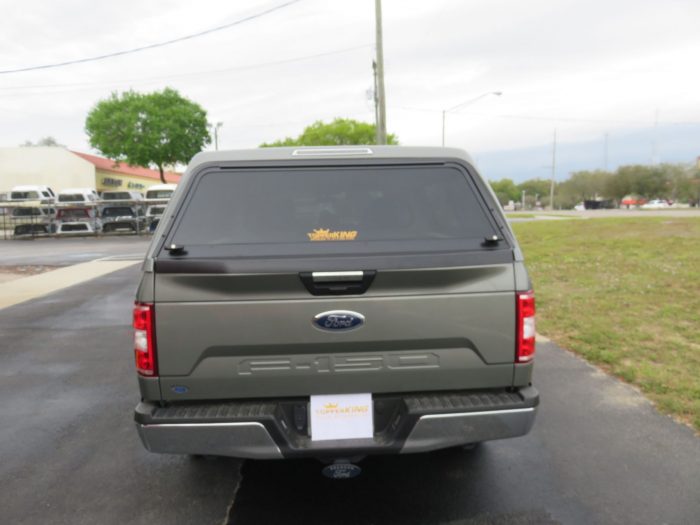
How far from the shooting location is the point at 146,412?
2719 millimetres

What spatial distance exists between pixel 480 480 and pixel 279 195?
2.06 metres

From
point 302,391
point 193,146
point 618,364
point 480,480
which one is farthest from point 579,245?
point 193,146

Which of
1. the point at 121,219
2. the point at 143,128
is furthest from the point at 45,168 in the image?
the point at 121,219

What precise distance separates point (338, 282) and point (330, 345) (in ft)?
0.98

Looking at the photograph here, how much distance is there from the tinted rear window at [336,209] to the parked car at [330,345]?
0.04 m

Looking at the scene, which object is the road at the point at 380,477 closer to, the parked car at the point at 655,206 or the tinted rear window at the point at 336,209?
the tinted rear window at the point at 336,209

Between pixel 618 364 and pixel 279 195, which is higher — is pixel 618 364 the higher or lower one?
the lower one

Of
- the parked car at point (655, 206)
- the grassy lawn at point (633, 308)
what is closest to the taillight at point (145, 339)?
the grassy lawn at point (633, 308)

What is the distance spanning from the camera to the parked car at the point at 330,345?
266 centimetres

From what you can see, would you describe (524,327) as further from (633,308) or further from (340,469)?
(633,308)

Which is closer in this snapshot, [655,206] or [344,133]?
[344,133]

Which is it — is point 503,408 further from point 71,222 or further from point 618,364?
point 71,222

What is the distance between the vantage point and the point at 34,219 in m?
29.8

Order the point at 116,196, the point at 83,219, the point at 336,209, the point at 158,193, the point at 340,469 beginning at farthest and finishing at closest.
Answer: the point at 116,196, the point at 158,193, the point at 83,219, the point at 336,209, the point at 340,469
